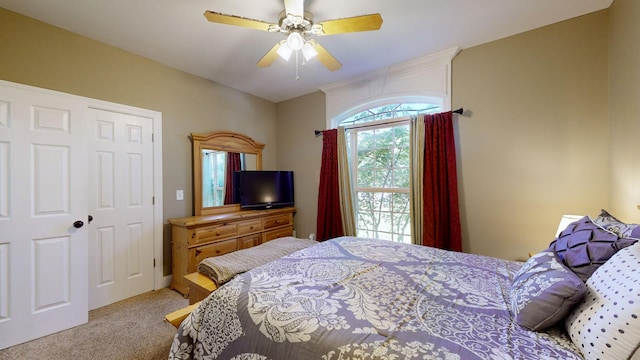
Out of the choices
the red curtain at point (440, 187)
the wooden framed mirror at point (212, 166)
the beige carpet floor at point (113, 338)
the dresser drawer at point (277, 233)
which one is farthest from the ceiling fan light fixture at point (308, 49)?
the beige carpet floor at point (113, 338)

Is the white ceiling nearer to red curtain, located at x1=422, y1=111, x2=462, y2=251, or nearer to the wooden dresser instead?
red curtain, located at x1=422, y1=111, x2=462, y2=251

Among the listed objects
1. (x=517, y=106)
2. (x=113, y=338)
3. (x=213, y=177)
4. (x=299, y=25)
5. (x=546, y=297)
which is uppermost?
(x=299, y=25)

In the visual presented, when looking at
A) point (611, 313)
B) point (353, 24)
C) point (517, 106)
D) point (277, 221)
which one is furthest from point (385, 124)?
point (611, 313)

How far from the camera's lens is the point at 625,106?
66.4 inches

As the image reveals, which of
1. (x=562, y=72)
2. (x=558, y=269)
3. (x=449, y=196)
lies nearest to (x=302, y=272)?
(x=558, y=269)

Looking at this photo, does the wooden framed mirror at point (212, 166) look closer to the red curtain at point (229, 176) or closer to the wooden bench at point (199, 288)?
the red curtain at point (229, 176)

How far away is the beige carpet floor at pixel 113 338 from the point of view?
5.78 ft

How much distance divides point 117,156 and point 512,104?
13.2 feet

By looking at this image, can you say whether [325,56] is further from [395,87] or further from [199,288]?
[199,288]

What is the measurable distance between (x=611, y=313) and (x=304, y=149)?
3.46m

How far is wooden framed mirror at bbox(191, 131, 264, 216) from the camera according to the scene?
313 cm

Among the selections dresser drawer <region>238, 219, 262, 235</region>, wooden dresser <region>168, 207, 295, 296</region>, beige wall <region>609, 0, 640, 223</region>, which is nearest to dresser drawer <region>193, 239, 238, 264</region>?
wooden dresser <region>168, 207, 295, 296</region>

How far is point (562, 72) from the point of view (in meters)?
2.12

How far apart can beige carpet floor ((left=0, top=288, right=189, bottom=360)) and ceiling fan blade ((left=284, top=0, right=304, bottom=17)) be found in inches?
104
